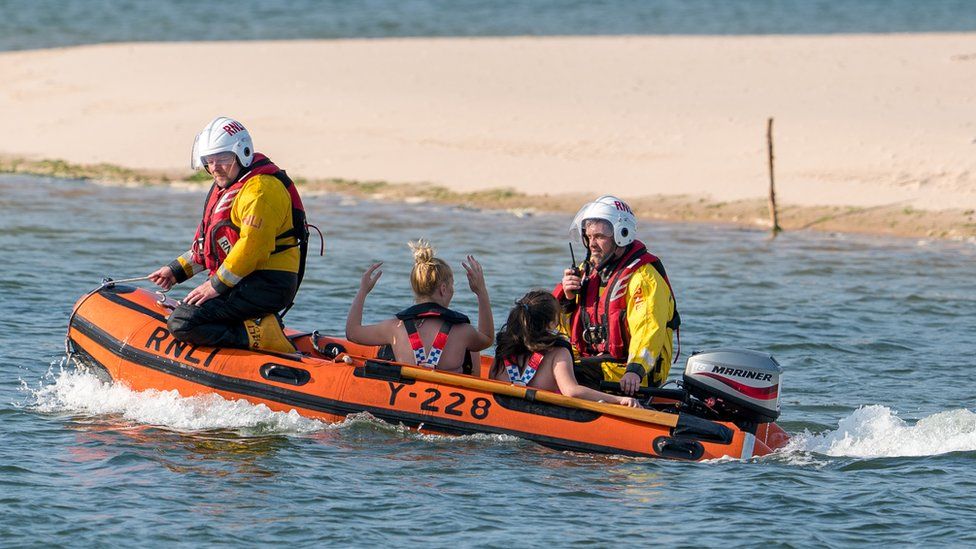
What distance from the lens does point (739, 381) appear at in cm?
755

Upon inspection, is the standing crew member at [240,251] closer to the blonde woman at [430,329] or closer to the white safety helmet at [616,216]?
the blonde woman at [430,329]

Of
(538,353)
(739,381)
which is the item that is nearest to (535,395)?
(538,353)

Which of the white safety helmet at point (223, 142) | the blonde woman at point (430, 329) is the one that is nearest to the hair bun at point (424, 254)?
the blonde woman at point (430, 329)

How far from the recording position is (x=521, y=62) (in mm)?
23047

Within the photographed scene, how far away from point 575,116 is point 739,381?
12.2m

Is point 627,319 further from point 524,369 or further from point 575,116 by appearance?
point 575,116

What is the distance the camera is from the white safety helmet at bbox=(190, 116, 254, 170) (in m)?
7.71

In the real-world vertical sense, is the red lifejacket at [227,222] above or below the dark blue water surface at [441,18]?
below

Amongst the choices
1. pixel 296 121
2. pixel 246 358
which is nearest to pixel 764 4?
pixel 296 121

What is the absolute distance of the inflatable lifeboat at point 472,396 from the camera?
7453 mm

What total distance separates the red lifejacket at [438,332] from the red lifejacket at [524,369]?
292 millimetres

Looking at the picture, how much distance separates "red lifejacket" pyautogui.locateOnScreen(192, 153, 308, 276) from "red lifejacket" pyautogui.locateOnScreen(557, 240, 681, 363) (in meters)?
1.50

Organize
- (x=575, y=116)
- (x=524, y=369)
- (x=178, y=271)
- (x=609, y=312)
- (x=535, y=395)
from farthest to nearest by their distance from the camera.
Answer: (x=575, y=116) → (x=178, y=271) → (x=609, y=312) → (x=524, y=369) → (x=535, y=395)

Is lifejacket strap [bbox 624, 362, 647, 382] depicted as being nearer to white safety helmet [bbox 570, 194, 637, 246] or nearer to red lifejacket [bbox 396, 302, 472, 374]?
white safety helmet [bbox 570, 194, 637, 246]
